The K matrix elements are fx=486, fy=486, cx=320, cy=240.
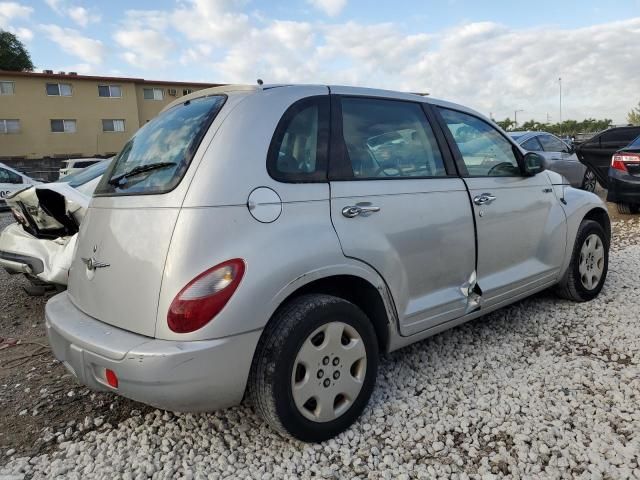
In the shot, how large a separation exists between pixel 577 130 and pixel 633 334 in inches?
2116

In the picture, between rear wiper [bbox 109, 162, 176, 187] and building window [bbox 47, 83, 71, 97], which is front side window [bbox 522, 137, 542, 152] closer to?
rear wiper [bbox 109, 162, 176, 187]

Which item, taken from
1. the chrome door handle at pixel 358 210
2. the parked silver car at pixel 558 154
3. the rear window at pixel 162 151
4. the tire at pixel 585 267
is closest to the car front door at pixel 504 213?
the tire at pixel 585 267

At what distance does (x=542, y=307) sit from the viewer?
405cm

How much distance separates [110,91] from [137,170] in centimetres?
3330

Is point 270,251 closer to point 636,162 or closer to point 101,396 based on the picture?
point 101,396

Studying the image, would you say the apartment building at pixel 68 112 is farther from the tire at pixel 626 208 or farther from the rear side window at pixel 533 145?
the tire at pixel 626 208

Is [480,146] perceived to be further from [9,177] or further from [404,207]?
[9,177]

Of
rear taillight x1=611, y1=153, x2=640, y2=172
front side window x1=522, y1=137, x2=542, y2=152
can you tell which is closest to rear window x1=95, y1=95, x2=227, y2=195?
rear taillight x1=611, y1=153, x2=640, y2=172

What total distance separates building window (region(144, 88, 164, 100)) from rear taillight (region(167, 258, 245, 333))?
34924 millimetres

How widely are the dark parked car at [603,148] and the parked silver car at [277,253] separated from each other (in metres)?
7.62

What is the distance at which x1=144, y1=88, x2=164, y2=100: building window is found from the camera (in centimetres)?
3341

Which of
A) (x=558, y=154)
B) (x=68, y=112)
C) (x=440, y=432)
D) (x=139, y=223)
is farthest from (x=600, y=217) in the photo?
(x=68, y=112)

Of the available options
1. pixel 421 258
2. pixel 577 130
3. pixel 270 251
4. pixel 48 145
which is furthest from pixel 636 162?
pixel 577 130

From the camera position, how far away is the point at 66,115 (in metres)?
30.7
